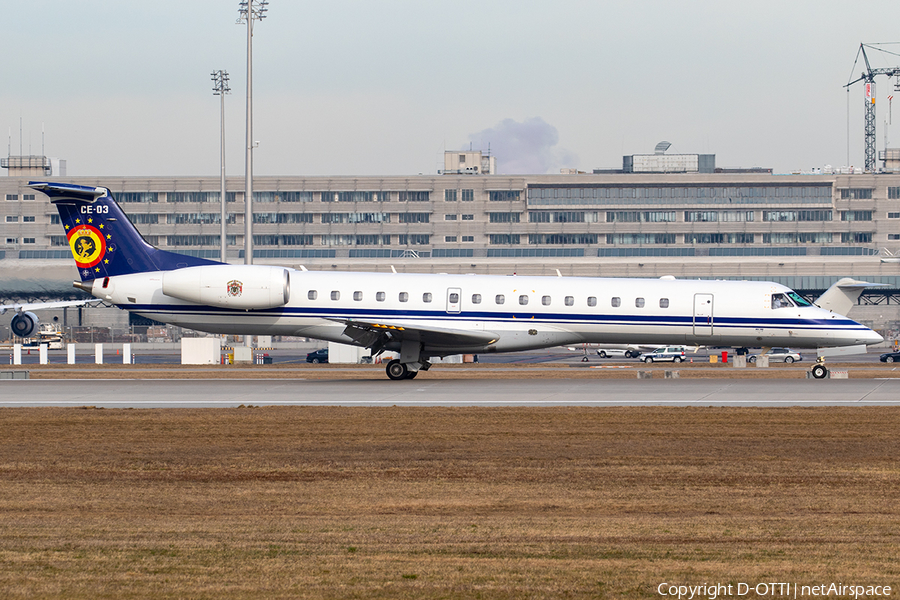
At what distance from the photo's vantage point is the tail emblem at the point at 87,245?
107 feet

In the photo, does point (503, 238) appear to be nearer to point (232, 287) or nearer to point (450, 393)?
point (232, 287)

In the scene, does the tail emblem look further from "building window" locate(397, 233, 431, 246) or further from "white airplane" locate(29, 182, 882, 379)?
"building window" locate(397, 233, 431, 246)

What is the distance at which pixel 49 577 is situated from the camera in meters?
8.30

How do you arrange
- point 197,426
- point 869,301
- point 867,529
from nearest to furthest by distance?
Result: point 867,529
point 197,426
point 869,301

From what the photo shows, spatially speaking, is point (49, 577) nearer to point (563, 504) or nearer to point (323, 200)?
point (563, 504)

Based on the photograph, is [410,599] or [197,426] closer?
[410,599]

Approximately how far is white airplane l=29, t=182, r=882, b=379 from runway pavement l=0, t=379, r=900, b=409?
1478mm

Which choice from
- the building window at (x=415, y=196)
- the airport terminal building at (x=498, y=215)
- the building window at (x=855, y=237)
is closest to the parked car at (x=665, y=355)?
the airport terminal building at (x=498, y=215)

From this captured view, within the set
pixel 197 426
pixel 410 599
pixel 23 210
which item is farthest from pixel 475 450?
pixel 23 210

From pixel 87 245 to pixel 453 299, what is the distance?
12.6m

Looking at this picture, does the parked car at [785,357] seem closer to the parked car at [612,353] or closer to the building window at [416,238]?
the parked car at [612,353]

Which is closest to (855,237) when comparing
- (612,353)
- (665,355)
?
(612,353)

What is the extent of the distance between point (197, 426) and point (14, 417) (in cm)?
474

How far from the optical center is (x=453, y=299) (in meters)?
31.5
